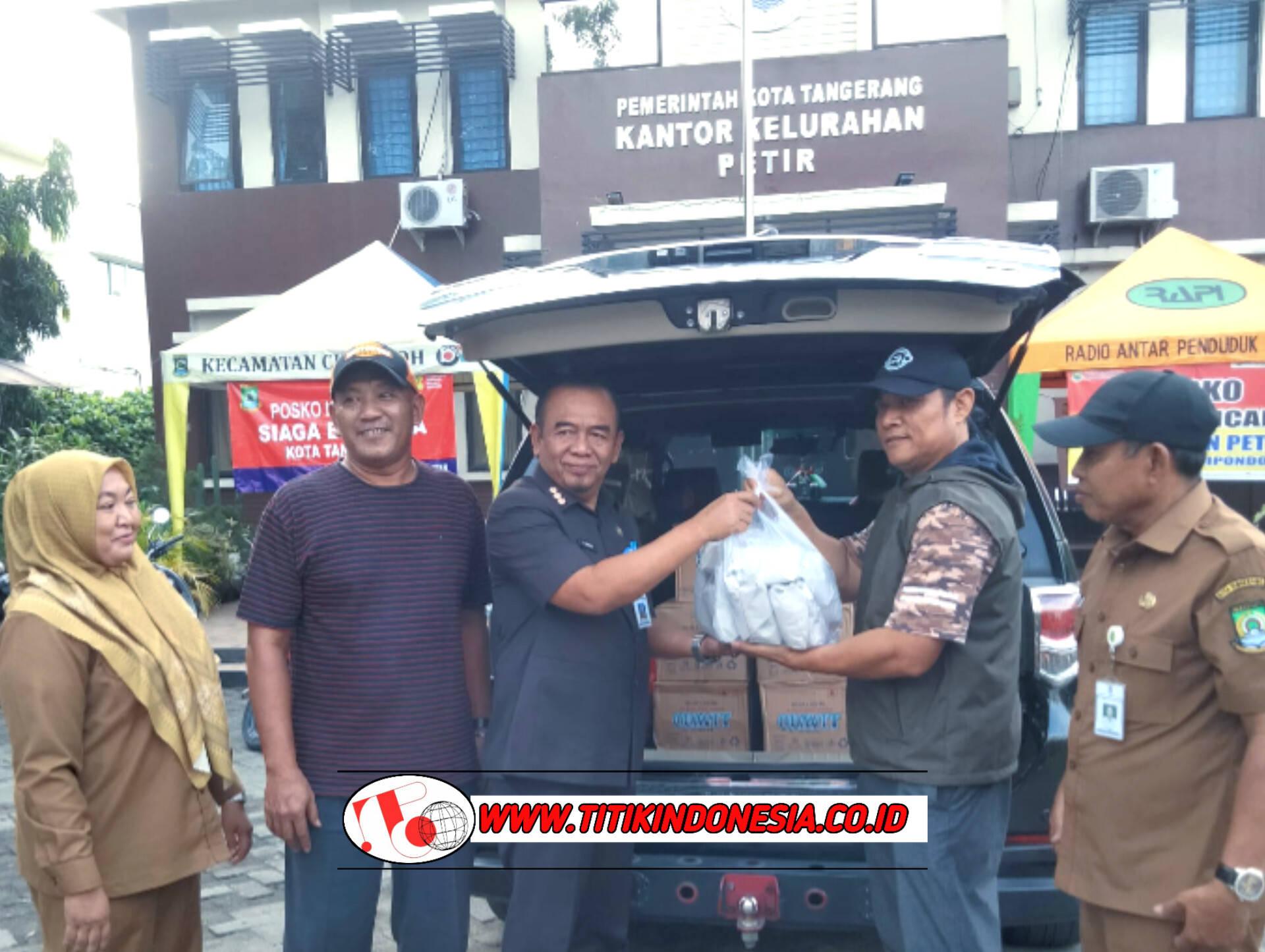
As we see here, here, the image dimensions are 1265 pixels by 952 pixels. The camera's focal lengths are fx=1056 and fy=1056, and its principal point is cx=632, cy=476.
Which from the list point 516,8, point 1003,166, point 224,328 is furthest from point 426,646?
point 516,8

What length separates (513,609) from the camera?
2510mm

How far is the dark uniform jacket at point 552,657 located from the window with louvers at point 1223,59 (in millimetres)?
10609

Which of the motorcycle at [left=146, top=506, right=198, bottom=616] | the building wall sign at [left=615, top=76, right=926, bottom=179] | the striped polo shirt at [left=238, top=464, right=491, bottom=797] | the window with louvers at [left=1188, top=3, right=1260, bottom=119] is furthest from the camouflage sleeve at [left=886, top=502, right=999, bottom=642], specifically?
the window with louvers at [left=1188, top=3, right=1260, bottom=119]

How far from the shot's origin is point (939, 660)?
2.20m

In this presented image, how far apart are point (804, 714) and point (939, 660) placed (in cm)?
129

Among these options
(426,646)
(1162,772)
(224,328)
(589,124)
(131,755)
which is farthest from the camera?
(589,124)

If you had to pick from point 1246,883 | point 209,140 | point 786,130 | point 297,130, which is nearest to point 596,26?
point 786,130

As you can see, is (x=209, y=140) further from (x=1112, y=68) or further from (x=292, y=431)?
(x=1112, y=68)

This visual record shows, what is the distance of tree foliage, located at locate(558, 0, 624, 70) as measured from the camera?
10.3 metres

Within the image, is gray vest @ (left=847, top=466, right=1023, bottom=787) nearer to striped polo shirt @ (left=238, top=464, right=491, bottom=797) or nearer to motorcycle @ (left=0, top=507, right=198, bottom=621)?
striped polo shirt @ (left=238, top=464, right=491, bottom=797)

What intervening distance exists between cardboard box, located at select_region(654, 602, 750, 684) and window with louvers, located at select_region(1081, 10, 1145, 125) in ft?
30.7

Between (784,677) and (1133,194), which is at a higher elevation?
(1133,194)

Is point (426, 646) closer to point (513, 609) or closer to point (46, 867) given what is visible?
point (513, 609)

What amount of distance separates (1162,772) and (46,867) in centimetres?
219
